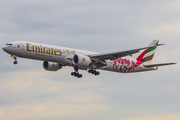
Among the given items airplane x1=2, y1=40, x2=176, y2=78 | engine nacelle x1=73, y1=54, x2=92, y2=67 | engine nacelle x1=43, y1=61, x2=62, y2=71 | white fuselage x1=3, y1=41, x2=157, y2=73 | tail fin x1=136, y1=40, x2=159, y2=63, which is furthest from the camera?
tail fin x1=136, y1=40, x2=159, y2=63

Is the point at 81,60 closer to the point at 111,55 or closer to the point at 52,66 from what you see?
the point at 111,55

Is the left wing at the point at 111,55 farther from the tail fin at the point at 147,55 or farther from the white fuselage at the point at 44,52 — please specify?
the tail fin at the point at 147,55

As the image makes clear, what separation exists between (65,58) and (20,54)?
25.3 ft

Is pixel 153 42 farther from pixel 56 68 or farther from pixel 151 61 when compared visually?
pixel 56 68

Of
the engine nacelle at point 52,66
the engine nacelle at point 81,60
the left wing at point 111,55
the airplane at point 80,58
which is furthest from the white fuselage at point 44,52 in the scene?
the engine nacelle at point 52,66

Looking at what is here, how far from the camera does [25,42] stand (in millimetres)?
58438

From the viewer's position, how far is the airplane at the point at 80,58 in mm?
57969

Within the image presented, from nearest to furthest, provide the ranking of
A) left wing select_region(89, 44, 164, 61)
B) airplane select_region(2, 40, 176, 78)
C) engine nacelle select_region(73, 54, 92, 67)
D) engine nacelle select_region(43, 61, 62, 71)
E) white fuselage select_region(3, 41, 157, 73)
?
1. white fuselage select_region(3, 41, 157, 73)
2. airplane select_region(2, 40, 176, 78)
3. engine nacelle select_region(73, 54, 92, 67)
4. left wing select_region(89, 44, 164, 61)
5. engine nacelle select_region(43, 61, 62, 71)

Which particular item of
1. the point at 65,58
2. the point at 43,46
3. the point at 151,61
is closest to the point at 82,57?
the point at 65,58

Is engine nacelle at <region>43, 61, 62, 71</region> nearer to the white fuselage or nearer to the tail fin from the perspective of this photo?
the white fuselage

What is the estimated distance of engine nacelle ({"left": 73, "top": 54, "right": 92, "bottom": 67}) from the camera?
6119 centimetres

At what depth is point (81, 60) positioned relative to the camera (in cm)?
6134

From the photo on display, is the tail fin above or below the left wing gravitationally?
above

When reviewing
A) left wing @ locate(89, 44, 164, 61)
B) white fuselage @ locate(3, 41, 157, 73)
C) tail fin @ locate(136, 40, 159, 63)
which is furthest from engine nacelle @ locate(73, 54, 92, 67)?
tail fin @ locate(136, 40, 159, 63)
